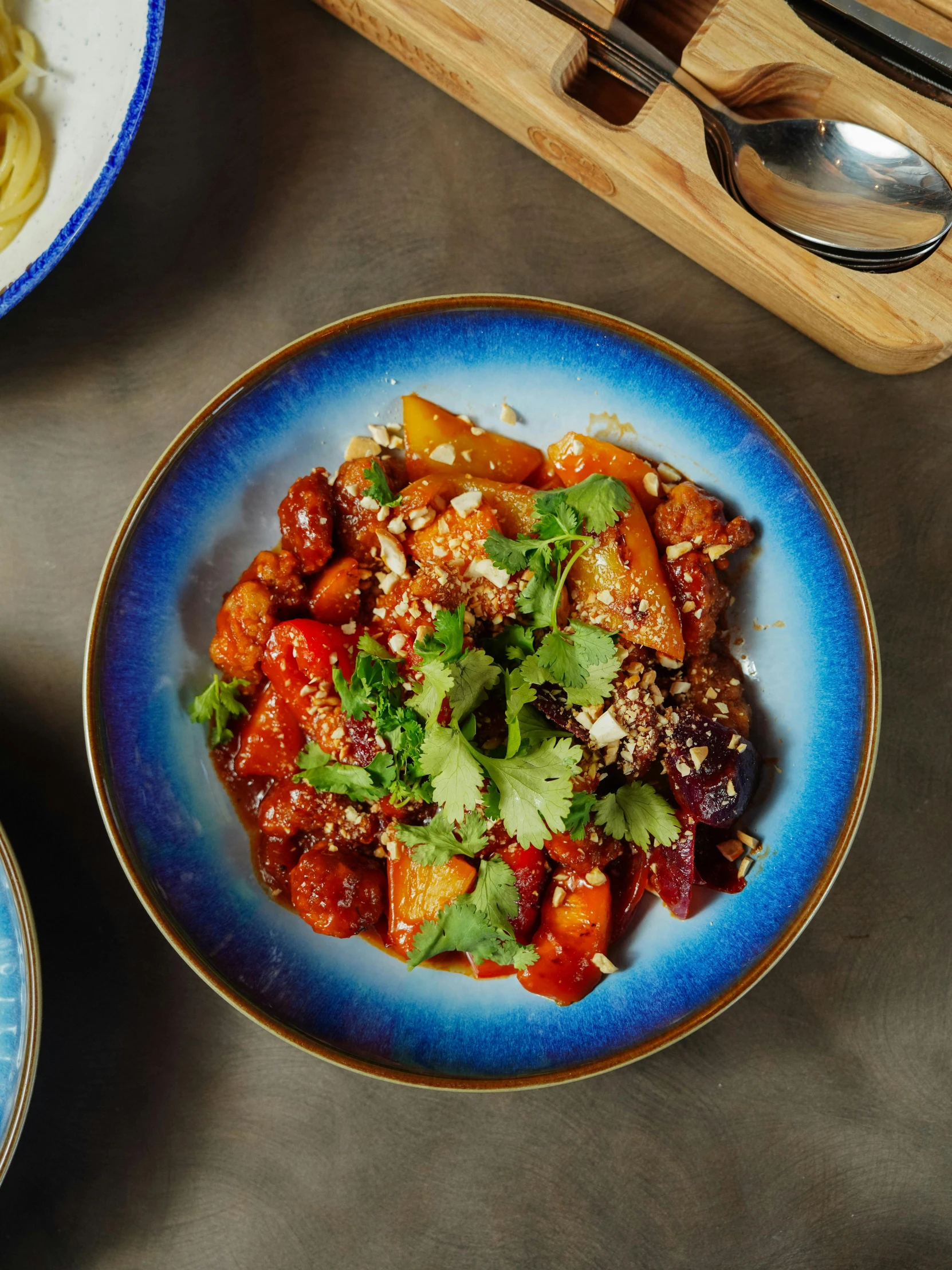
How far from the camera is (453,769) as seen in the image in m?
1.91

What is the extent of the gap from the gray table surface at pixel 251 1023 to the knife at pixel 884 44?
2.04 ft

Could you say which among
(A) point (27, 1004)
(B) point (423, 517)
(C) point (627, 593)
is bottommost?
(A) point (27, 1004)

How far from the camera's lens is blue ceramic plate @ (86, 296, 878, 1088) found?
2.14 metres

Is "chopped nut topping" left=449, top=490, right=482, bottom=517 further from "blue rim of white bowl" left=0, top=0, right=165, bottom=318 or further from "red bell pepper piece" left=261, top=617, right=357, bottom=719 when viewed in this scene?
"blue rim of white bowl" left=0, top=0, right=165, bottom=318

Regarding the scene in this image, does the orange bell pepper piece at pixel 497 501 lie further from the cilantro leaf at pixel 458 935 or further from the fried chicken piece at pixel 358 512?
the cilantro leaf at pixel 458 935

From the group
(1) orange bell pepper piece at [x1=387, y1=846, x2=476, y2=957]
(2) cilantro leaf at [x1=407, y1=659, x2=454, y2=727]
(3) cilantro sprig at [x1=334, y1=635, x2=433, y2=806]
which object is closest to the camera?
(2) cilantro leaf at [x1=407, y1=659, x2=454, y2=727]

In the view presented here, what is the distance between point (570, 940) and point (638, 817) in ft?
1.21

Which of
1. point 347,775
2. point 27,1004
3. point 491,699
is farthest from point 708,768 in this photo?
point 27,1004

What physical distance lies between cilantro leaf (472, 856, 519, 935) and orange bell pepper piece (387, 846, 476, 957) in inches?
1.9

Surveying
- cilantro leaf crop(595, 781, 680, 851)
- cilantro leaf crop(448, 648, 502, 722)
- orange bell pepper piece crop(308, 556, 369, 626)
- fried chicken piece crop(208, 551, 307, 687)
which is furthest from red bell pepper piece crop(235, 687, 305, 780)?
cilantro leaf crop(595, 781, 680, 851)

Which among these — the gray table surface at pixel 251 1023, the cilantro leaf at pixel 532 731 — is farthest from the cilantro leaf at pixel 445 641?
the gray table surface at pixel 251 1023

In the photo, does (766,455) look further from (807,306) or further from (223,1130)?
(223,1130)

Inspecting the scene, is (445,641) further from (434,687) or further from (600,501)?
(600,501)

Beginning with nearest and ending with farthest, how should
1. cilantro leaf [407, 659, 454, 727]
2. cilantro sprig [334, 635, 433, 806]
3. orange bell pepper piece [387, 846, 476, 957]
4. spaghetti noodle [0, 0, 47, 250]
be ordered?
cilantro leaf [407, 659, 454, 727] → cilantro sprig [334, 635, 433, 806] → orange bell pepper piece [387, 846, 476, 957] → spaghetti noodle [0, 0, 47, 250]
